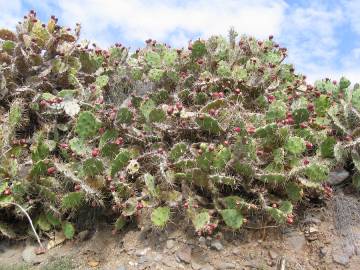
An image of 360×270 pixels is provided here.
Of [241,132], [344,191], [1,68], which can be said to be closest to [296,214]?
[344,191]

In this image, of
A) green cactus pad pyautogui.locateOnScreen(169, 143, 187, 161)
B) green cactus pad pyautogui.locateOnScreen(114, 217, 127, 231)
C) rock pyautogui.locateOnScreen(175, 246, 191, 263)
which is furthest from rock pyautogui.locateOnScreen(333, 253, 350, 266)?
green cactus pad pyautogui.locateOnScreen(114, 217, 127, 231)

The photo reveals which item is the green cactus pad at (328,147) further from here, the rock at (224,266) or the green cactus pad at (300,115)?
the rock at (224,266)

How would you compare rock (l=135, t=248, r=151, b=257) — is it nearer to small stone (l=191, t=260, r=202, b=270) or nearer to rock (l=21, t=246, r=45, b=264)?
small stone (l=191, t=260, r=202, b=270)

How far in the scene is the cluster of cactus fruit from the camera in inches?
216

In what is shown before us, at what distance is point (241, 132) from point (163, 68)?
91.3 inches

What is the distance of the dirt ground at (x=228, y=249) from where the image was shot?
17.3ft

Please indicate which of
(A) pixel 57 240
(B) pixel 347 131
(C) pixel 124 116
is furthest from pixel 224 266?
(B) pixel 347 131

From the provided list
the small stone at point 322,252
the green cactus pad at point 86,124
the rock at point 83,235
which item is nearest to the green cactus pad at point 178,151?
the green cactus pad at point 86,124

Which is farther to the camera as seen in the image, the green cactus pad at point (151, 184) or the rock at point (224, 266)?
the green cactus pad at point (151, 184)

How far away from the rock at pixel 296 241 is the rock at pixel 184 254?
3.65ft

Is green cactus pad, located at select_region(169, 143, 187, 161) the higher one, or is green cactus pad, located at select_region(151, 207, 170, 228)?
green cactus pad, located at select_region(169, 143, 187, 161)

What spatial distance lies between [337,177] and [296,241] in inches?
42.9

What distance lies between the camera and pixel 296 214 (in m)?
5.77

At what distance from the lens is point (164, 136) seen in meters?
6.22
